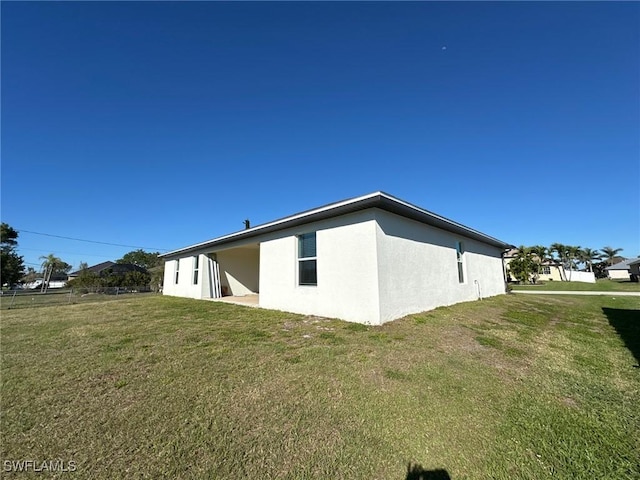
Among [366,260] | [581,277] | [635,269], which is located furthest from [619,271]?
[366,260]

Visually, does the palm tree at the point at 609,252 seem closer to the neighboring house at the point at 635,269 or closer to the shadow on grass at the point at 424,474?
the neighboring house at the point at 635,269

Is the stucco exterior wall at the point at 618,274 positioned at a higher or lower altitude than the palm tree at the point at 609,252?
lower

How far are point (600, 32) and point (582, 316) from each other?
7.88 metres

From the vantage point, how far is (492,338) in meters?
5.14

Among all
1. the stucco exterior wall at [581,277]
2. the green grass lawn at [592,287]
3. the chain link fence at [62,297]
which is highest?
the stucco exterior wall at [581,277]

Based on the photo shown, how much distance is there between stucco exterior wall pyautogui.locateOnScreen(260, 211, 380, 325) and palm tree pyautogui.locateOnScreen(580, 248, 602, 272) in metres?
65.8

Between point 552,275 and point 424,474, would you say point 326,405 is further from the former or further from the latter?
point 552,275

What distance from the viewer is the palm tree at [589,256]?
49688 millimetres

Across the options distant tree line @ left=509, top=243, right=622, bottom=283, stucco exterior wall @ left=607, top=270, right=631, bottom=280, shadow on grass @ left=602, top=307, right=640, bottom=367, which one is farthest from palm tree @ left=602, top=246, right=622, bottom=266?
shadow on grass @ left=602, top=307, right=640, bottom=367

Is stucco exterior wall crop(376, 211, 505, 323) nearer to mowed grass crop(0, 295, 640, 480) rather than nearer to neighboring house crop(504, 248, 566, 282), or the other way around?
mowed grass crop(0, 295, 640, 480)

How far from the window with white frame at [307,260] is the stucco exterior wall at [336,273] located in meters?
0.15

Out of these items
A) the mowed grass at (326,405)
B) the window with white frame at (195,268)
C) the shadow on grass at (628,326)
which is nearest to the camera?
the mowed grass at (326,405)

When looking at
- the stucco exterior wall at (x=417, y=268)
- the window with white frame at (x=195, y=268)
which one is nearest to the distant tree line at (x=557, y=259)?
the stucco exterior wall at (x=417, y=268)

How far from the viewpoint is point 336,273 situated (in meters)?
6.68
